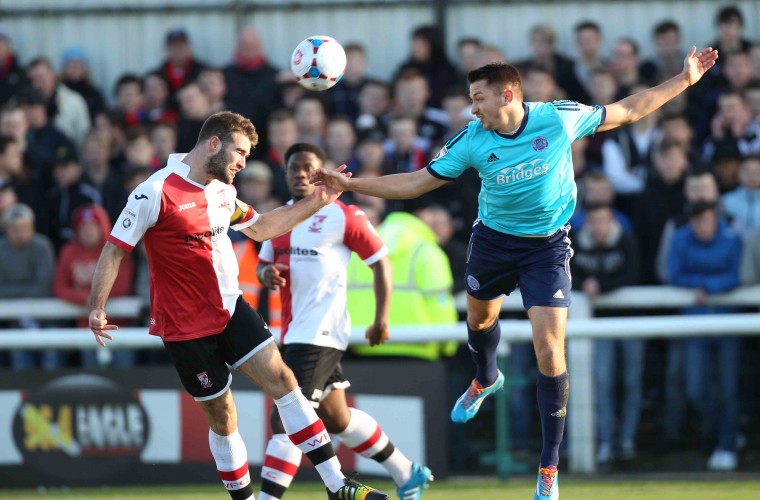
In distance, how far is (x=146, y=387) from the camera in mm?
11086

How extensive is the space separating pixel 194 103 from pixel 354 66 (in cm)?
173

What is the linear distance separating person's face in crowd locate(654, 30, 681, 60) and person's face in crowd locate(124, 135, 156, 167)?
5.31 metres

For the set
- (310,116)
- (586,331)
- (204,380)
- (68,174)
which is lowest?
(586,331)

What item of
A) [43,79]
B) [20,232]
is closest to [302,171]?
[20,232]

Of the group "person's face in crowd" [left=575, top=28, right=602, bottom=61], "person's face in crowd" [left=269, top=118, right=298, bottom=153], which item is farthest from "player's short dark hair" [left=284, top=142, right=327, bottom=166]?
"person's face in crowd" [left=575, top=28, right=602, bottom=61]

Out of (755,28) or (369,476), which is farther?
(755,28)

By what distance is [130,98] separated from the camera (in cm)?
1441

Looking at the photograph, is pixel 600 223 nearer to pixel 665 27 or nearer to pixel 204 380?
pixel 665 27

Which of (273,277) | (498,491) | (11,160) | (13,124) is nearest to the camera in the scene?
(273,277)

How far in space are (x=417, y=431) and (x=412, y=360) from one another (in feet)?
1.90

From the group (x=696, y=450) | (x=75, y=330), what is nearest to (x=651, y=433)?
(x=696, y=450)

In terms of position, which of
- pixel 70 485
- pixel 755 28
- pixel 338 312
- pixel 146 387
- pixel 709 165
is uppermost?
pixel 755 28

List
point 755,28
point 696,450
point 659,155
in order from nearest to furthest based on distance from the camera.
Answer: point 696,450, point 659,155, point 755,28

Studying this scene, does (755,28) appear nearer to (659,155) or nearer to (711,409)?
(659,155)
